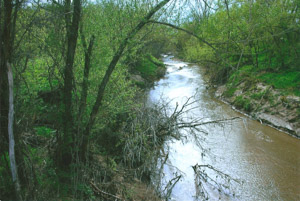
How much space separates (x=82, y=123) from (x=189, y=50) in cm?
1938

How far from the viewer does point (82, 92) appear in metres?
5.89

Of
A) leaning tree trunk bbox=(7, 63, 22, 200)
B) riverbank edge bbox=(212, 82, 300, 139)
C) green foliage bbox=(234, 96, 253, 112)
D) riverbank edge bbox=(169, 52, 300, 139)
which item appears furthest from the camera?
green foliage bbox=(234, 96, 253, 112)

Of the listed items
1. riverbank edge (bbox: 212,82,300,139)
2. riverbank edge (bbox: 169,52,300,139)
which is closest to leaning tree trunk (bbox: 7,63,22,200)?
riverbank edge (bbox: 169,52,300,139)

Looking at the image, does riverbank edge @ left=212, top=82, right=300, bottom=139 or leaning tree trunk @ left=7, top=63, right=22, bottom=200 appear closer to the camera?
leaning tree trunk @ left=7, top=63, right=22, bottom=200

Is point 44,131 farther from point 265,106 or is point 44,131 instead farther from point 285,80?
point 285,80

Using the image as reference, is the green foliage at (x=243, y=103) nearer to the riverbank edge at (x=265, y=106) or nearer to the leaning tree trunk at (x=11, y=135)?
the riverbank edge at (x=265, y=106)

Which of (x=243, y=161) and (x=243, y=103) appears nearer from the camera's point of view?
(x=243, y=161)

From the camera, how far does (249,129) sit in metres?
12.7

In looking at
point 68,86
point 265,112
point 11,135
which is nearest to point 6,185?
point 11,135

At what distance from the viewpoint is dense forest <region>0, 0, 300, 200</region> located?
430 cm

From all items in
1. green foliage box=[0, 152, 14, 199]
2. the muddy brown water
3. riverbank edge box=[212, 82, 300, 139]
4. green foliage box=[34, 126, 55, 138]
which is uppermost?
green foliage box=[34, 126, 55, 138]

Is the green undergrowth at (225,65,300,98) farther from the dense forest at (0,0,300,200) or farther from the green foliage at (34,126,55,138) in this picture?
the green foliage at (34,126,55,138)

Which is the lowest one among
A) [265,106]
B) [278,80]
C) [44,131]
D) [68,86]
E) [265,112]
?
[265,112]

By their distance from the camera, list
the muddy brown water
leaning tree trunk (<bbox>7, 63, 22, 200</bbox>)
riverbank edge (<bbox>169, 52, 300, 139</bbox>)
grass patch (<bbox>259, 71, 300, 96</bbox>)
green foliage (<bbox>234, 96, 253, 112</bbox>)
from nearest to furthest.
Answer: leaning tree trunk (<bbox>7, 63, 22, 200</bbox>)
the muddy brown water
riverbank edge (<bbox>169, 52, 300, 139</bbox>)
grass patch (<bbox>259, 71, 300, 96</bbox>)
green foliage (<bbox>234, 96, 253, 112</bbox>)
